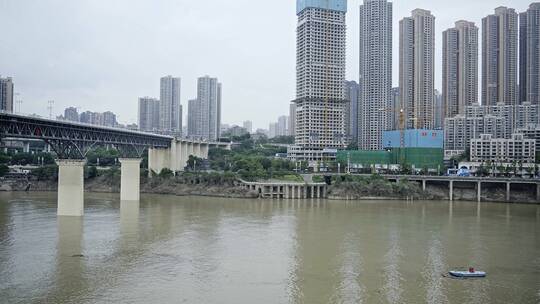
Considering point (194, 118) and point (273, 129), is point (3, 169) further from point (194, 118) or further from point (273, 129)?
point (273, 129)

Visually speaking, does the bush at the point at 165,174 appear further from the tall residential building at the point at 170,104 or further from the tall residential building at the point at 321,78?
the tall residential building at the point at 170,104

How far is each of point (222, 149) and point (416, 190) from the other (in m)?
37.4

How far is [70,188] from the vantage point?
30641 mm

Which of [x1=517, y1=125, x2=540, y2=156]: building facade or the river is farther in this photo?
[x1=517, y1=125, x2=540, y2=156]: building facade

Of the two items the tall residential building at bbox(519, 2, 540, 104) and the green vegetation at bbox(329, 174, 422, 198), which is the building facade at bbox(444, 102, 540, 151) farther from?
the green vegetation at bbox(329, 174, 422, 198)

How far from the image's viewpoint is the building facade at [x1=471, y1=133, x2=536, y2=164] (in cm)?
6228

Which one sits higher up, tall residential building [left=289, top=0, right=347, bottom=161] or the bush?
tall residential building [left=289, top=0, right=347, bottom=161]

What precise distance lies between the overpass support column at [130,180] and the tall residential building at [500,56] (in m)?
61.3

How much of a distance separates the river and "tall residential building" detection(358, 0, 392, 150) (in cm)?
4749

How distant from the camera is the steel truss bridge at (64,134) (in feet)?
88.4

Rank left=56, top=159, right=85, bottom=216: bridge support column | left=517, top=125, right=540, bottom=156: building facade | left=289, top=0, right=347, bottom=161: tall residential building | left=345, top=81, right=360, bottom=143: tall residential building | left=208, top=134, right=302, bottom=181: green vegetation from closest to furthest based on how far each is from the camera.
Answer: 1. left=56, top=159, right=85, bottom=216: bridge support column
2. left=208, top=134, right=302, bottom=181: green vegetation
3. left=517, top=125, right=540, bottom=156: building facade
4. left=289, top=0, right=347, bottom=161: tall residential building
5. left=345, top=81, right=360, bottom=143: tall residential building

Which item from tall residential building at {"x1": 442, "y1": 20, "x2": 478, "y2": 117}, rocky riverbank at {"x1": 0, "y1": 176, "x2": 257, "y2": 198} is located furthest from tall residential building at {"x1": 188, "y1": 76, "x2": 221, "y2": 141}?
rocky riverbank at {"x1": 0, "y1": 176, "x2": 257, "y2": 198}

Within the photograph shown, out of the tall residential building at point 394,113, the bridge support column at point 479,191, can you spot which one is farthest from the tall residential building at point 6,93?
the tall residential building at point 394,113

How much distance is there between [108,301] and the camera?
1396cm
